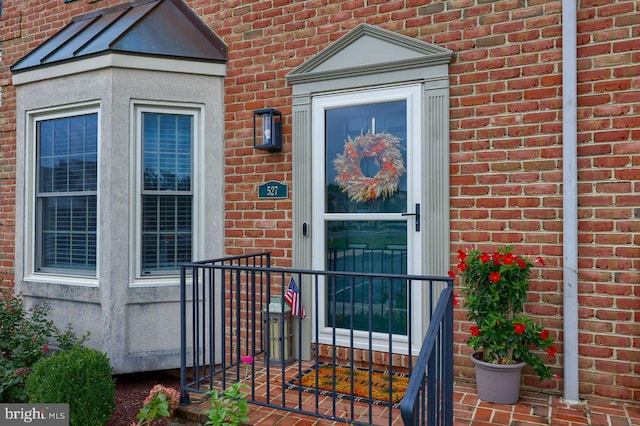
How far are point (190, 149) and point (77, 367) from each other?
2050mm

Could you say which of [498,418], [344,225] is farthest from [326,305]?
[498,418]

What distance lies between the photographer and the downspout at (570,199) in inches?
119

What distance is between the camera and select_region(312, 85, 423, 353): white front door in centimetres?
359

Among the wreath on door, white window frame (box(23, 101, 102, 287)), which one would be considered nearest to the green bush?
white window frame (box(23, 101, 102, 287))

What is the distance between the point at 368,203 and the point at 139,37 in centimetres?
248

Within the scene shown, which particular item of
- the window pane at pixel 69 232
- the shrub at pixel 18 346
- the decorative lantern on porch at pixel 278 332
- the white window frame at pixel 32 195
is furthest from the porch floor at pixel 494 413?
the white window frame at pixel 32 195

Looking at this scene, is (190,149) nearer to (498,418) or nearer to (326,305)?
(326,305)

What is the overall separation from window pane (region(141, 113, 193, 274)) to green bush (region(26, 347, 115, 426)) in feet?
3.71

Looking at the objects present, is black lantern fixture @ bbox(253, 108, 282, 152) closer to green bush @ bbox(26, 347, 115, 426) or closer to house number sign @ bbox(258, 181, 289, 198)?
house number sign @ bbox(258, 181, 289, 198)

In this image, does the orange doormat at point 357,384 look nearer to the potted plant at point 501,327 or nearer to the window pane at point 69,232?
the potted plant at point 501,327

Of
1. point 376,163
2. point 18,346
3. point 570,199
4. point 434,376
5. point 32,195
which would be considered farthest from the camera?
point 32,195

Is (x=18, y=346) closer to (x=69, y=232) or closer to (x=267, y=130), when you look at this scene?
(x=69, y=232)

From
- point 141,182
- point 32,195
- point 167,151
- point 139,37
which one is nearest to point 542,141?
point 167,151

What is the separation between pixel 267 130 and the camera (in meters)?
4.01
